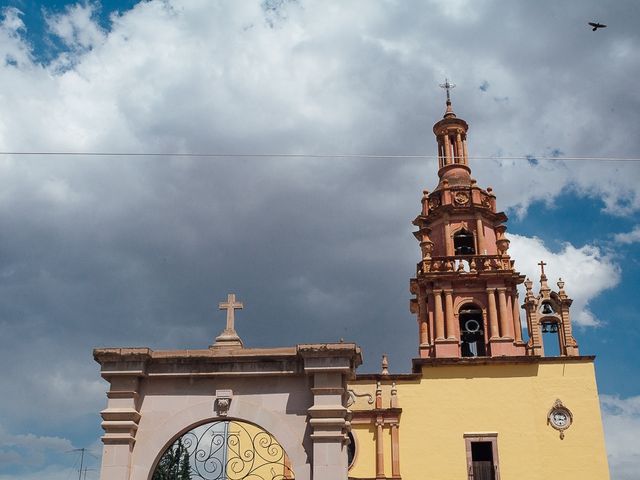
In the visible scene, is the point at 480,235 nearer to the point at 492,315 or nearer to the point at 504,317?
the point at 492,315

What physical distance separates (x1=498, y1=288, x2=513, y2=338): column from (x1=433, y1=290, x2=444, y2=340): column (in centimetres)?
217

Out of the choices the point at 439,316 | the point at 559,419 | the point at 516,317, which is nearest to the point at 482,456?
the point at 559,419

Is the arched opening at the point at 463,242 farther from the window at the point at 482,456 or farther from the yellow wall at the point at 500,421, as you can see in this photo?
the window at the point at 482,456

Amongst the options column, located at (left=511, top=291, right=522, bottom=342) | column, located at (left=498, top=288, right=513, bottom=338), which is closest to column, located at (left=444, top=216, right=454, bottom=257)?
column, located at (left=498, top=288, right=513, bottom=338)

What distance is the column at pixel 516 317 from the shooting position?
1086 inches

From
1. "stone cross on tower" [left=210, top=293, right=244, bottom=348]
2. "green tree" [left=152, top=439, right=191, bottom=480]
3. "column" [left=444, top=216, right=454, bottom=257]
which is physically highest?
"column" [left=444, top=216, right=454, bottom=257]

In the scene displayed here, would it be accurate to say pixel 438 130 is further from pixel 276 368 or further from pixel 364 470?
pixel 276 368

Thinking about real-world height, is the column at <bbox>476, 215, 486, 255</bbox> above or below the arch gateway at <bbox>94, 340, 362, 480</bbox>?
above

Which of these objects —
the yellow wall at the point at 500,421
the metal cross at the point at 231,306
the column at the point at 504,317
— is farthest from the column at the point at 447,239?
the metal cross at the point at 231,306

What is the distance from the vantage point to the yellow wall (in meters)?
24.9

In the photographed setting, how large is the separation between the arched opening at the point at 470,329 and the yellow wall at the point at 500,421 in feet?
5.10

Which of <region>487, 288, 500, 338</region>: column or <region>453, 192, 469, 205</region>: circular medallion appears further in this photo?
<region>453, 192, 469, 205</region>: circular medallion

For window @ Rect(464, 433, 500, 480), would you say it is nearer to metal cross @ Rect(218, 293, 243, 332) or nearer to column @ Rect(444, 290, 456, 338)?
column @ Rect(444, 290, 456, 338)

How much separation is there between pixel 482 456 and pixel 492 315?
16.7 ft
